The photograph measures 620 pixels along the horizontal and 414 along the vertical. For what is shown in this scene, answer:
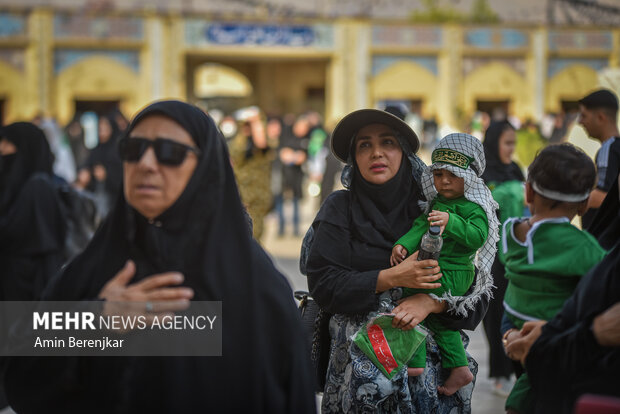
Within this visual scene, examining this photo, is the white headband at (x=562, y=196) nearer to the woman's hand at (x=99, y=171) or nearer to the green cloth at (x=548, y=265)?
the green cloth at (x=548, y=265)

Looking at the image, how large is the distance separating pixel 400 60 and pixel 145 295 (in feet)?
88.1

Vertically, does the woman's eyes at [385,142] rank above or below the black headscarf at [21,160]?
below

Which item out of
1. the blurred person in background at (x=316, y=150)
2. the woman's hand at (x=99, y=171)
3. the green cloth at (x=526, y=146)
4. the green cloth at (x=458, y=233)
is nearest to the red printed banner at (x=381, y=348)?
the green cloth at (x=458, y=233)

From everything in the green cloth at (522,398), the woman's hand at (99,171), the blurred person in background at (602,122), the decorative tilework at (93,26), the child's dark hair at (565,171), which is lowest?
the green cloth at (522,398)

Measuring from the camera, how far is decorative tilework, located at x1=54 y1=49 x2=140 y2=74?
25.8m

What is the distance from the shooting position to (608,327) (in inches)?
77.5

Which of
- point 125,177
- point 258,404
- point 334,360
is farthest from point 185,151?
point 334,360

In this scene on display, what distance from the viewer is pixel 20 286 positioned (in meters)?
4.78

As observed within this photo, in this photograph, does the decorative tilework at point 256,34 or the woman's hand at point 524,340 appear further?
the decorative tilework at point 256,34

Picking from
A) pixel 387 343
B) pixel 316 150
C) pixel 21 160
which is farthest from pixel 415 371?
pixel 316 150

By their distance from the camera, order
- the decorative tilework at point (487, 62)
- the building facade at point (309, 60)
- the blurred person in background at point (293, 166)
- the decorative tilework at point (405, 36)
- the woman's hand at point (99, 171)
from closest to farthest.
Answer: the woman's hand at point (99, 171)
the blurred person in background at point (293, 166)
the building facade at point (309, 60)
the decorative tilework at point (405, 36)
the decorative tilework at point (487, 62)

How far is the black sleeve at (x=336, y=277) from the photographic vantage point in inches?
102

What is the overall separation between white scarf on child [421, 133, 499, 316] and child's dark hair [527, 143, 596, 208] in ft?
1.02

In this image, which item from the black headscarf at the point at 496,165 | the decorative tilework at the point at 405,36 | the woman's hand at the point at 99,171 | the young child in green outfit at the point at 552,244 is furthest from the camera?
the decorative tilework at the point at 405,36
